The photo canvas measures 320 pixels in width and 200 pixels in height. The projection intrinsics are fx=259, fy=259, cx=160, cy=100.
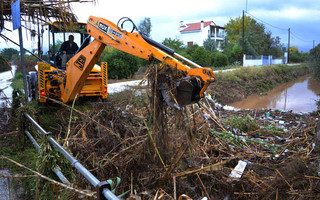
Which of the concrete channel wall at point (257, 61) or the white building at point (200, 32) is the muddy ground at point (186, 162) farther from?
the white building at point (200, 32)

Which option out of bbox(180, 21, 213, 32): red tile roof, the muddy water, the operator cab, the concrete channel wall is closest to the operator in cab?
the operator cab

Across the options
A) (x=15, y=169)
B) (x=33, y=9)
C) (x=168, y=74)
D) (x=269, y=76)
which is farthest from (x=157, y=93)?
(x=269, y=76)

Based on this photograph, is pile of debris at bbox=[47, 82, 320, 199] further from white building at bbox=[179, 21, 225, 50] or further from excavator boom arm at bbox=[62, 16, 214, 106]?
white building at bbox=[179, 21, 225, 50]

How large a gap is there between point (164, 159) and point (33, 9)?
4521mm

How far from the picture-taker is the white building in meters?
56.2

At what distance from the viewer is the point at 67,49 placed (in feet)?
24.7

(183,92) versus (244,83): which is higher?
(183,92)

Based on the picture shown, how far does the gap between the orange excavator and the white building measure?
51.1 meters

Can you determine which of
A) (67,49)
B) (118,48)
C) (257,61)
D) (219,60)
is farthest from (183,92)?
(257,61)

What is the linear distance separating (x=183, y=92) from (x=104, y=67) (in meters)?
4.23

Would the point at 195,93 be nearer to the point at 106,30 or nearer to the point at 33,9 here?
the point at 106,30

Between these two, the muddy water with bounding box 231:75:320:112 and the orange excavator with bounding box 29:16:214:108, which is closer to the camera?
the orange excavator with bounding box 29:16:214:108

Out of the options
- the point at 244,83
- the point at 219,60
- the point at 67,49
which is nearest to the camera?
the point at 67,49

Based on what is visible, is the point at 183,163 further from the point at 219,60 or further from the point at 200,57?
the point at 219,60
